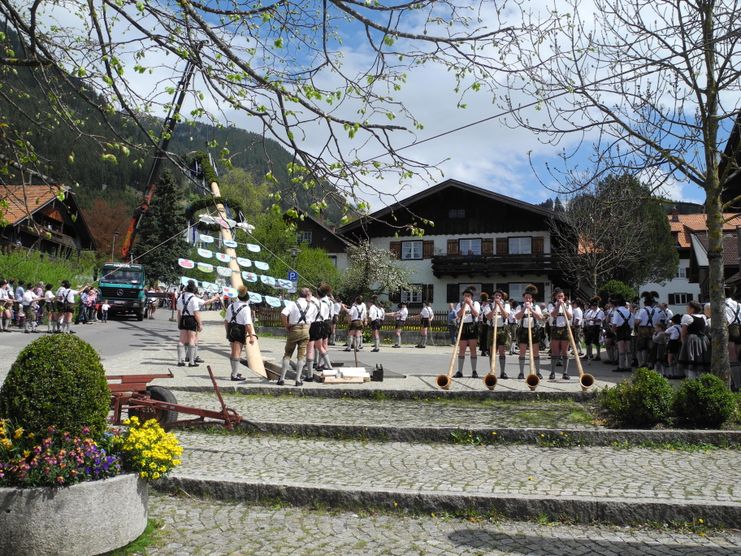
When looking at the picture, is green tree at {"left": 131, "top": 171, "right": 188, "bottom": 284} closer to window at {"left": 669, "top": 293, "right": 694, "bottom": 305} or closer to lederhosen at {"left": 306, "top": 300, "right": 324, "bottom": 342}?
window at {"left": 669, "top": 293, "right": 694, "bottom": 305}

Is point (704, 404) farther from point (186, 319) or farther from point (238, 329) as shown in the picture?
point (186, 319)

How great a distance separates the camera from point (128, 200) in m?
103

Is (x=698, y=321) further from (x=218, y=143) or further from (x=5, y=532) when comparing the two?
(x=5, y=532)

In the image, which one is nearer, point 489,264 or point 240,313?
point 240,313

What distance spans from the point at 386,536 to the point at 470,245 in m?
39.7

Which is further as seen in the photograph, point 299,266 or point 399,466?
point 299,266

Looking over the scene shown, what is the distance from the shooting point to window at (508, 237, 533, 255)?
42438 millimetres

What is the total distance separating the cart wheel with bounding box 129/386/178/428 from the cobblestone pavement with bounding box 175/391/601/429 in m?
1.64

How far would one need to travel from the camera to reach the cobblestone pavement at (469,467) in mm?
6000

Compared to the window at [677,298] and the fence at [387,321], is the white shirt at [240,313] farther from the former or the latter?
the window at [677,298]

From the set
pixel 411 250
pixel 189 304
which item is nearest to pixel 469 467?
pixel 189 304

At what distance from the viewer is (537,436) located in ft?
26.5

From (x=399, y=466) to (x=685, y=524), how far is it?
2781 millimetres

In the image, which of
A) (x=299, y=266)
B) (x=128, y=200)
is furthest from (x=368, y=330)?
(x=128, y=200)
